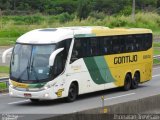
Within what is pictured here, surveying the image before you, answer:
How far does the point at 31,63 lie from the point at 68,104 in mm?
2313

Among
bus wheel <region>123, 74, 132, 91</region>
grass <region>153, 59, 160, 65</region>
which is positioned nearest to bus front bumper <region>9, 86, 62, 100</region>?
bus wheel <region>123, 74, 132, 91</region>

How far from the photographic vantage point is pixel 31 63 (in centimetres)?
2211

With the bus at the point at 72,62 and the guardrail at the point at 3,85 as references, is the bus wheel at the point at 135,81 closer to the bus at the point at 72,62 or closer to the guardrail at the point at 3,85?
the bus at the point at 72,62

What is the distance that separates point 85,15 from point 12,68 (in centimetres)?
8175

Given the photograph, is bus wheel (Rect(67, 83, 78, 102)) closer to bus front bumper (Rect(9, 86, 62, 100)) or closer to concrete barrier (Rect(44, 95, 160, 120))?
bus front bumper (Rect(9, 86, 62, 100))

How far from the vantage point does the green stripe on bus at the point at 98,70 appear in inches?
982

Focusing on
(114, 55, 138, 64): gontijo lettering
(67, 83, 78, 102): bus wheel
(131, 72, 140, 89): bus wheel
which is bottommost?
(131, 72, 140, 89): bus wheel

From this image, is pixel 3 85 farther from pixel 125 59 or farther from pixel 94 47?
pixel 125 59

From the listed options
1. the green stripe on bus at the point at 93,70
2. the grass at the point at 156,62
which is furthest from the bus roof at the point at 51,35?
the grass at the point at 156,62

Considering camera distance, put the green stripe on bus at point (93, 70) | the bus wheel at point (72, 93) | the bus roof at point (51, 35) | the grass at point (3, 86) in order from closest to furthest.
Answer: the bus roof at point (51, 35), the bus wheel at point (72, 93), the green stripe on bus at point (93, 70), the grass at point (3, 86)

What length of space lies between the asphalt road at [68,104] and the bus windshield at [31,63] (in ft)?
3.73

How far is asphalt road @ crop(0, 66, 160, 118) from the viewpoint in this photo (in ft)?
68.9

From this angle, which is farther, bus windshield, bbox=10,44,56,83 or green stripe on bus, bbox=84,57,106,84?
green stripe on bus, bbox=84,57,106,84

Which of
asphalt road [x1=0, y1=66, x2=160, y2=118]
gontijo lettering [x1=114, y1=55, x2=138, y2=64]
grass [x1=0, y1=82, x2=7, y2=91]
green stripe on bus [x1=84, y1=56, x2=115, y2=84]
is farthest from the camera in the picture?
grass [x1=0, y1=82, x2=7, y2=91]
